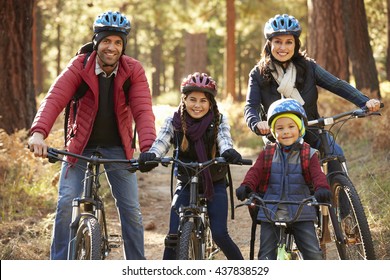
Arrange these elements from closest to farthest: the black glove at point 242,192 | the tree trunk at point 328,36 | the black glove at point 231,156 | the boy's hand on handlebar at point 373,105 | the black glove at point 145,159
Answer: the black glove at point 242,192
the black glove at point 145,159
the black glove at point 231,156
the boy's hand on handlebar at point 373,105
the tree trunk at point 328,36

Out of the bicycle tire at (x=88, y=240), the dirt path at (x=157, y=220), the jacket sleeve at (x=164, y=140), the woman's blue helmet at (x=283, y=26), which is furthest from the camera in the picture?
the dirt path at (x=157, y=220)

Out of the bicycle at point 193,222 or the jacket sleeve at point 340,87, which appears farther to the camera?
the jacket sleeve at point 340,87

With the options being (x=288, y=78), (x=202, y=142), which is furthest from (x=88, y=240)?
(x=288, y=78)

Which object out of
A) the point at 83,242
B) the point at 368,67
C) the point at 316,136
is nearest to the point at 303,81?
the point at 316,136

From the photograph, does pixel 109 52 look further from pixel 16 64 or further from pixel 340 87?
Result: pixel 16 64

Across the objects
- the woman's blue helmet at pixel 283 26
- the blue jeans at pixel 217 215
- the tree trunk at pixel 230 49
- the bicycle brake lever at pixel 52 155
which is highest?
the tree trunk at pixel 230 49

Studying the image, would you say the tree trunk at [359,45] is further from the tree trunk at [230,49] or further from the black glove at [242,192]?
the black glove at [242,192]

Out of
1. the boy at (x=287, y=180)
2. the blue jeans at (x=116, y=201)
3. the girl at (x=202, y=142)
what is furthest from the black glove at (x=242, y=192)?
the blue jeans at (x=116, y=201)

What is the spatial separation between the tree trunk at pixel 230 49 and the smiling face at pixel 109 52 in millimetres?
19094

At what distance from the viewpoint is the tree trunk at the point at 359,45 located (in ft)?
55.2

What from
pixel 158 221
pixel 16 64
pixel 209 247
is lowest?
pixel 209 247

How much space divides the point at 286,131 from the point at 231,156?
1.51 feet

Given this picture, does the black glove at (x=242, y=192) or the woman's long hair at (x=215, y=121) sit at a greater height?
the woman's long hair at (x=215, y=121)

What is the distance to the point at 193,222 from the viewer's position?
17.6 feet
